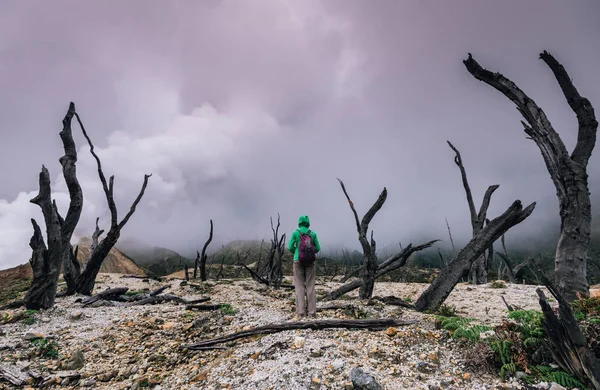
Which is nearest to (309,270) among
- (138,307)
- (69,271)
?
(138,307)

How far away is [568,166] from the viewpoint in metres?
6.36

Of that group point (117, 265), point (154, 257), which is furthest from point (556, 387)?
point (154, 257)

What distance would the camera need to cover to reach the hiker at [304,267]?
6855 millimetres

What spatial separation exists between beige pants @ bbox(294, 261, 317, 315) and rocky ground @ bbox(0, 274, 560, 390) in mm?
426

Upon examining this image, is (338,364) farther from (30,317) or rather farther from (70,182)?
(70,182)

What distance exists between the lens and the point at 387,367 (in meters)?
3.86

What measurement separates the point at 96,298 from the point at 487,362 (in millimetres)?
10718

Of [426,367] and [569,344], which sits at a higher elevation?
[569,344]

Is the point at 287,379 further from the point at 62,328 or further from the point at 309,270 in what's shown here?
the point at 62,328

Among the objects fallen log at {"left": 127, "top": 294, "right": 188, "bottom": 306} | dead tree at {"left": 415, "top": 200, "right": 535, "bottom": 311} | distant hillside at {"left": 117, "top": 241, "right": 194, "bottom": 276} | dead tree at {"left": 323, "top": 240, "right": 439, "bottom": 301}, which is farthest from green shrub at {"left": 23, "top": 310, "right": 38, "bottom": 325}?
distant hillside at {"left": 117, "top": 241, "right": 194, "bottom": 276}

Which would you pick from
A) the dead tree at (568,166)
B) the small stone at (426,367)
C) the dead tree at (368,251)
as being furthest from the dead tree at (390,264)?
the small stone at (426,367)

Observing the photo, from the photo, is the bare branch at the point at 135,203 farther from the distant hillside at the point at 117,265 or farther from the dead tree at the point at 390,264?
the distant hillside at the point at 117,265

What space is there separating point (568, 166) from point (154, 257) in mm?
166753

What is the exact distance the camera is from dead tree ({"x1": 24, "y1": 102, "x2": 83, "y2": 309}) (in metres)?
8.95
